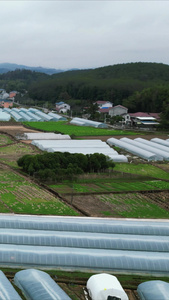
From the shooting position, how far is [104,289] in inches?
518

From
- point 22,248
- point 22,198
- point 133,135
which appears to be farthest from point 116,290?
point 133,135

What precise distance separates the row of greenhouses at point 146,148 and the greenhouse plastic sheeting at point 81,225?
62.9ft

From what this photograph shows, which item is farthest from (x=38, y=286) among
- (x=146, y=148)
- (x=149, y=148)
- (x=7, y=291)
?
(x=146, y=148)

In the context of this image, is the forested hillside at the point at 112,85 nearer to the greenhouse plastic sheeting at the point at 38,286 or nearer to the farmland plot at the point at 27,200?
the farmland plot at the point at 27,200

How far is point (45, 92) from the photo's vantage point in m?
112

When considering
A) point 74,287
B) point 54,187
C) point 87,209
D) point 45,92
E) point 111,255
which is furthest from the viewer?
point 45,92

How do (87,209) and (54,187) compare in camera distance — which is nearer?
(87,209)

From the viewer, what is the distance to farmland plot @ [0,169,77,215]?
848 inches

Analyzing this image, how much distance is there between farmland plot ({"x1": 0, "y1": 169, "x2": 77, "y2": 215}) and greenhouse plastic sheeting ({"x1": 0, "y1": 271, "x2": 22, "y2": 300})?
7960 mm

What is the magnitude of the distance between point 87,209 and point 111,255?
6597 millimetres

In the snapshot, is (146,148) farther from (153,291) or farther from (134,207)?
(153,291)

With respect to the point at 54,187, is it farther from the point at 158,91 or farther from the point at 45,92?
the point at 45,92

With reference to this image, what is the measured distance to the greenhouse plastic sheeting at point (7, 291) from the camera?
40.4 feet

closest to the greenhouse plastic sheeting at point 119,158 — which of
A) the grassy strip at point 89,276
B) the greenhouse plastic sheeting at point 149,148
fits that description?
the greenhouse plastic sheeting at point 149,148
